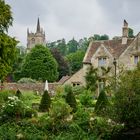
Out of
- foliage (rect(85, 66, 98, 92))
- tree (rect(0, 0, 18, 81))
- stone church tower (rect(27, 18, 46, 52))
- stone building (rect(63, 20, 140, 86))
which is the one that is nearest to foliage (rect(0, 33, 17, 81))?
tree (rect(0, 0, 18, 81))

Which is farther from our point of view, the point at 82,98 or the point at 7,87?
the point at 7,87

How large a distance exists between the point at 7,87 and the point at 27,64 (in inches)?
1070

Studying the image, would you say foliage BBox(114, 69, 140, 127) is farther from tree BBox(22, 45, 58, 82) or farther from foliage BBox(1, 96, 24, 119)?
tree BBox(22, 45, 58, 82)

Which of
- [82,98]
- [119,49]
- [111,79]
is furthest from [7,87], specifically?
[111,79]

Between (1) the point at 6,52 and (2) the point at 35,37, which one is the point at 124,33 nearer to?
(1) the point at 6,52

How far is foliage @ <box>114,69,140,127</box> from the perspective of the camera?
2395cm

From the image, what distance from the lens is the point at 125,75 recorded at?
83.8ft

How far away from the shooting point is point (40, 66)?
3305 inches

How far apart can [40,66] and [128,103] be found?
60.3 m

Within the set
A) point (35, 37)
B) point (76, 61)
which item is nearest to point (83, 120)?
point (76, 61)

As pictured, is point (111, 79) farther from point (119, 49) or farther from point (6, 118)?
point (119, 49)

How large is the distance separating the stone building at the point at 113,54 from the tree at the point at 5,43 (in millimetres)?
19844

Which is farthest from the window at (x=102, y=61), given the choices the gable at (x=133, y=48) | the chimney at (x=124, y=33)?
the chimney at (x=124, y=33)

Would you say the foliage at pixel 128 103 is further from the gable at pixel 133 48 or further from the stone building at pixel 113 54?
the gable at pixel 133 48
